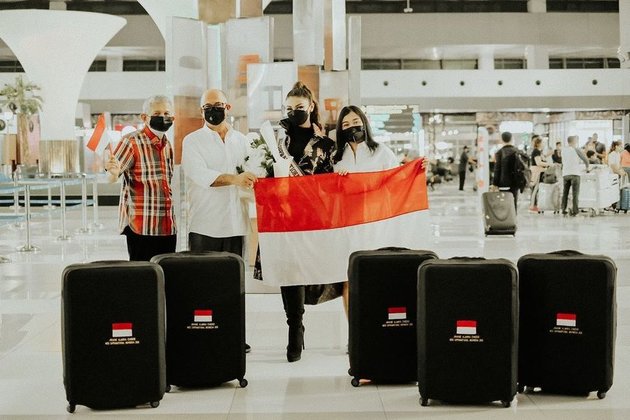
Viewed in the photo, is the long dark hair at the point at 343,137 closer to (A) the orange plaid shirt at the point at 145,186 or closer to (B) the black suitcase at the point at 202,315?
(A) the orange plaid shirt at the point at 145,186

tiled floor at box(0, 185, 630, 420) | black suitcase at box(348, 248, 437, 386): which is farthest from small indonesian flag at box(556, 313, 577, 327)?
black suitcase at box(348, 248, 437, 386)

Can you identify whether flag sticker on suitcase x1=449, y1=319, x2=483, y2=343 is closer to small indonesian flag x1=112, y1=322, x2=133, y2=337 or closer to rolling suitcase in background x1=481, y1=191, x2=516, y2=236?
small indonesian flag x1=112, y1=322, x2=133, y2=337

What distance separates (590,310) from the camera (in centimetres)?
406

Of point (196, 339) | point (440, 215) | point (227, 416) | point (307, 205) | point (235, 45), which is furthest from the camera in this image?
point (440, 215)

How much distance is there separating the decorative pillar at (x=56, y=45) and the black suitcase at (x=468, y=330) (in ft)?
50.4

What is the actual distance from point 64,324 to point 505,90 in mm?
25521

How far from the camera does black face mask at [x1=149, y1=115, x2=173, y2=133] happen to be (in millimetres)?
5152

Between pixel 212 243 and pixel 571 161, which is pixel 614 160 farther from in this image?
pixel 212 243

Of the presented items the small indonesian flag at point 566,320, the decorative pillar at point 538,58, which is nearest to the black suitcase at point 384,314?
the small indonesian flag at point 566,320

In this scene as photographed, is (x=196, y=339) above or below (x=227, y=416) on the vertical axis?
above

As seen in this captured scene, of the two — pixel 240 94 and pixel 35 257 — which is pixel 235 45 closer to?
pixel 240 94

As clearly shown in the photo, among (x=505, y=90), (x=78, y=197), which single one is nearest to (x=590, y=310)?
(x=78, y=197)

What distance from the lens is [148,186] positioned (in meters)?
5.14

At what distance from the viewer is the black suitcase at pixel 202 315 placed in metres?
4.26
